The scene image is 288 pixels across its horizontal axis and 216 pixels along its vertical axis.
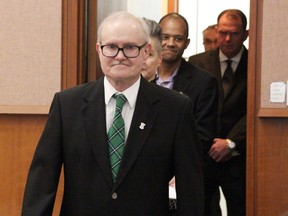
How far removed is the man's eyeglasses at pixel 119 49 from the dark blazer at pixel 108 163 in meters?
0.16

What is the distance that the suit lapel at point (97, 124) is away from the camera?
6.78ft

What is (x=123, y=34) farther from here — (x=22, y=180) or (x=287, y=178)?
(x=22, y=180)

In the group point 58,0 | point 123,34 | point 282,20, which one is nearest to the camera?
point 123,34

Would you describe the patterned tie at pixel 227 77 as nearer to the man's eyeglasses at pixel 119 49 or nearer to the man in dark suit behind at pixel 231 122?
the man in dark suit behind at pixel 231 122

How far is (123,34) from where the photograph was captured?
205 cm

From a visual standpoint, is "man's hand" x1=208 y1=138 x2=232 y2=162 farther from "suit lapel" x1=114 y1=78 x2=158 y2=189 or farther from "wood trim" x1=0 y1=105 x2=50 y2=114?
"suit lapel" x1=114 y1=78 x2=158 y2=189

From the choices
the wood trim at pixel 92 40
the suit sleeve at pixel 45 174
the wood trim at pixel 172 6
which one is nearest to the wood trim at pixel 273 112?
the wood trim at pixel 92 40

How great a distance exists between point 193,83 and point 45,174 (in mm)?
1340

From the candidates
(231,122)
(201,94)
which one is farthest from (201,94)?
(231,122)

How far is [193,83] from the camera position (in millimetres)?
3232

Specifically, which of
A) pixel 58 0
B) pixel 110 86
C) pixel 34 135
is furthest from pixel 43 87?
pixel 110 86

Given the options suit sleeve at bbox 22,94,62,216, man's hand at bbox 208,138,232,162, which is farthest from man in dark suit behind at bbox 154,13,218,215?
suit sleeve at bbox 22,94,62,216

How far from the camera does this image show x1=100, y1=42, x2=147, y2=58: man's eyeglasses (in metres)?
2.06

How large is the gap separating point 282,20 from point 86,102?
1529 mm
